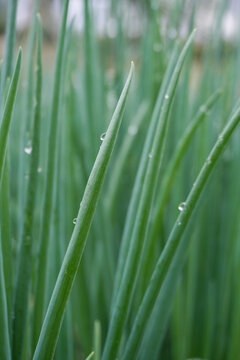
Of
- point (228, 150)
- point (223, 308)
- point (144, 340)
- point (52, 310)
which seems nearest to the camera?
point (52, 310)

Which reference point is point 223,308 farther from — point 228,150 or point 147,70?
point 147,70

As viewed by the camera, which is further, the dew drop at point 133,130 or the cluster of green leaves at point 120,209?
the dew drop at point 133,130

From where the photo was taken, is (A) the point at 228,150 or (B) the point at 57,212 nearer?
(B) the point at 57,212

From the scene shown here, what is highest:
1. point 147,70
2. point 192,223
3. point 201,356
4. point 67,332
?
point 147,70

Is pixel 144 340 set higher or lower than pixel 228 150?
lower

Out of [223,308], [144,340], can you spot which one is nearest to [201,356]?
[223,308]

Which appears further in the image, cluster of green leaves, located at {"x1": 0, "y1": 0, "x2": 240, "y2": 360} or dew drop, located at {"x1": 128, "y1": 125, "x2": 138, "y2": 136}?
dew drop, located at {"x1": 128, "y1": 125, "x2": 138, "y2": 136}

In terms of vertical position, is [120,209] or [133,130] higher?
[133,130]

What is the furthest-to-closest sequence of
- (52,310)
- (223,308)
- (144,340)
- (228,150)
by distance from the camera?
(228,150), (223,308), (144,340), (52,310)
